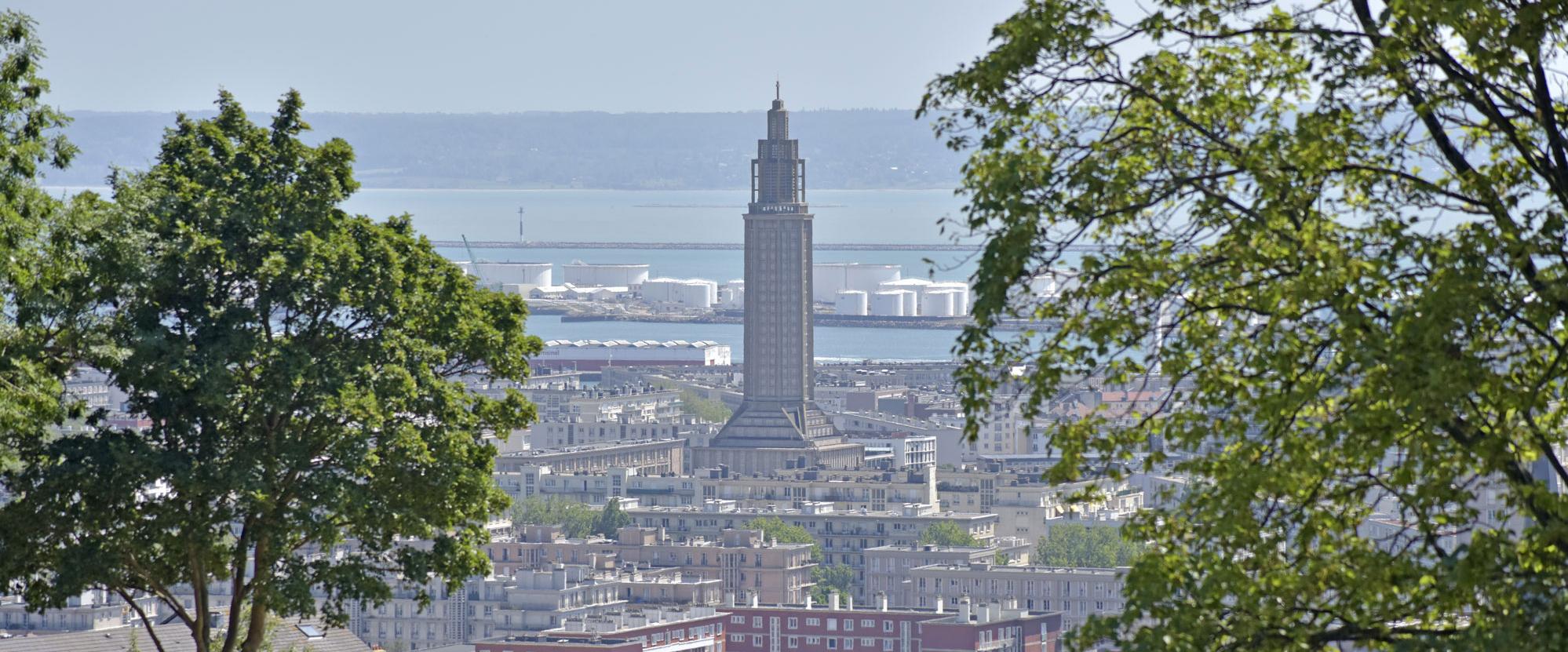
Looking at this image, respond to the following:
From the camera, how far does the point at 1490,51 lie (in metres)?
8.14

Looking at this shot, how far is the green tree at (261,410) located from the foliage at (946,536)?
235 feet

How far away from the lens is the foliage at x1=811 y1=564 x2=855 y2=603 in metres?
78.0

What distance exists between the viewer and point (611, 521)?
91.8 metres

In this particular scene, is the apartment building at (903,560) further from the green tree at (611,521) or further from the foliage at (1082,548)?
the green tree at (611,521)

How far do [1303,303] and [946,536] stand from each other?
79.0m

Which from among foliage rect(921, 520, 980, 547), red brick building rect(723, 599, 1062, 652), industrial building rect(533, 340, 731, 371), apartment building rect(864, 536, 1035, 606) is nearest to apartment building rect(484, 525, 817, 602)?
apartment building rect(864, 536, 1035, 606)

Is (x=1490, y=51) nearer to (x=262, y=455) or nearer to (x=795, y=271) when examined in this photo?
(x=262, y=455)

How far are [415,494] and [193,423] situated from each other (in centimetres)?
139

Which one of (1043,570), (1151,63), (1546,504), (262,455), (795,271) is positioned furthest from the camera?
(795,271)

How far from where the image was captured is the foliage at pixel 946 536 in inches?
3415

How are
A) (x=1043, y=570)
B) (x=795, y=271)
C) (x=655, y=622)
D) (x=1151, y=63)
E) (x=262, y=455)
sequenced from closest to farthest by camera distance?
→ (x=1151, y=63) → (x=262, y=455) → (x=655, y=622) → (x=1043, y=570) → (x=795, y=271)

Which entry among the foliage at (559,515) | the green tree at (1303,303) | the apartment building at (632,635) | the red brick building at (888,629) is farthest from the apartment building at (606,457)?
the green tree at (1303,303)

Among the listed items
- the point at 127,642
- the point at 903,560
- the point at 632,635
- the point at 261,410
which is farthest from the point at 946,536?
the point at 261,410

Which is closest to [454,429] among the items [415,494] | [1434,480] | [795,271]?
[415,494]
